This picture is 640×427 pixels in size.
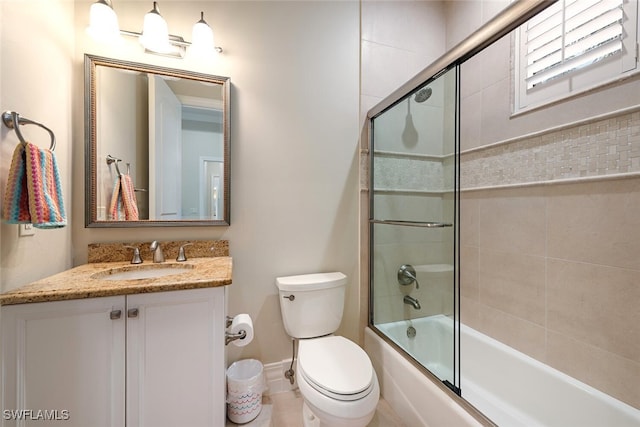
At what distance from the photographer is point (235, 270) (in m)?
1.59

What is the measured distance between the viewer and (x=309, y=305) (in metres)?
1.52

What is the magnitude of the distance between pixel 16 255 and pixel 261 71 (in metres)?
1.44

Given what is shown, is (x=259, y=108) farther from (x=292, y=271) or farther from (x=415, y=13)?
(x=415, y=13)

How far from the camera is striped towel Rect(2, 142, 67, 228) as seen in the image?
94cm

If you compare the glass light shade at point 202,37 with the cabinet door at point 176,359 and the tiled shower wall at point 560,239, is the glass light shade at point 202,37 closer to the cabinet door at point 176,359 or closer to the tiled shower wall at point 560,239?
the cabinet door at point 176,359

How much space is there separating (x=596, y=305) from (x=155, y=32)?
8.01 feet

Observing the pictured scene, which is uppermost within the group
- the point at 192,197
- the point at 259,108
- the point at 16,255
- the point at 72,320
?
the point at 259,108

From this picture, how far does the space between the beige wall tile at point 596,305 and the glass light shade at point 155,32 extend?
2269 mm

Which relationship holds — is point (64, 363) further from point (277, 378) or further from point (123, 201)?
point (277, 378)

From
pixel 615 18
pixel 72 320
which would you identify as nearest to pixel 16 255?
pixel 72 320

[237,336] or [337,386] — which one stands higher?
[237,336]

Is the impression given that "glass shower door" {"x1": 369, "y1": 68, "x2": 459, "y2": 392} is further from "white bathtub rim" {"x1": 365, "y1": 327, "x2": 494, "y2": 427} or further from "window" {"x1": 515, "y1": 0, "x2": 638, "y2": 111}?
"window" {"x1": 515, "y1": 0, "x2": 638, "y2": 111}

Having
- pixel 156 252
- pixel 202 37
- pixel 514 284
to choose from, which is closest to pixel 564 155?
pixel 514 284

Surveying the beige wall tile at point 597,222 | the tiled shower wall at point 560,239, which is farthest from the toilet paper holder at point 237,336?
the beige wall tile at point 597,222
